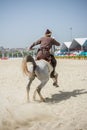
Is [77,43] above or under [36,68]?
above

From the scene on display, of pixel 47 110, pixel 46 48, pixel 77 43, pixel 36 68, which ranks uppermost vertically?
pixel 46 48

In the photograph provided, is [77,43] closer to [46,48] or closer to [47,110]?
[46,48]

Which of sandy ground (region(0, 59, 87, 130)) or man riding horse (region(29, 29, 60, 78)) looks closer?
sandy ground (region(0, 59, 87, 130))

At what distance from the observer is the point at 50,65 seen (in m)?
8.16

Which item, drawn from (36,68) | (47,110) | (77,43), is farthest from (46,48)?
(77,43)

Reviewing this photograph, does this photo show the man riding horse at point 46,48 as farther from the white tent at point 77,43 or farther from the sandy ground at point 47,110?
the white tent at point 77,43

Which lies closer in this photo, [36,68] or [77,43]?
[36,68]

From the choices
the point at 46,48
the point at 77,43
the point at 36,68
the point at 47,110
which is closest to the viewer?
the point at 47,110

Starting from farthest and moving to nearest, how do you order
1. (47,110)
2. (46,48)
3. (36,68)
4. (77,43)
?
(77,43)
(46,48)
(36,68)
(47,110)

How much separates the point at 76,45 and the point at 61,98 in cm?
5769

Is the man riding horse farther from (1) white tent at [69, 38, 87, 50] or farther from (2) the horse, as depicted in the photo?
(1) white tent at [69, 38, 87, 50]

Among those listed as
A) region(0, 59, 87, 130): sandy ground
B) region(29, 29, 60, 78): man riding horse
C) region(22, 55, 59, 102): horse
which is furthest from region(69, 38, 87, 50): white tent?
region(22, 55, 59, 102): horse

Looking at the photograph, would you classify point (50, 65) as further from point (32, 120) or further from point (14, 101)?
point (32, 120)

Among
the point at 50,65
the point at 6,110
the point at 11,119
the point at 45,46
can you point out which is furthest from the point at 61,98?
the point at 11,119
